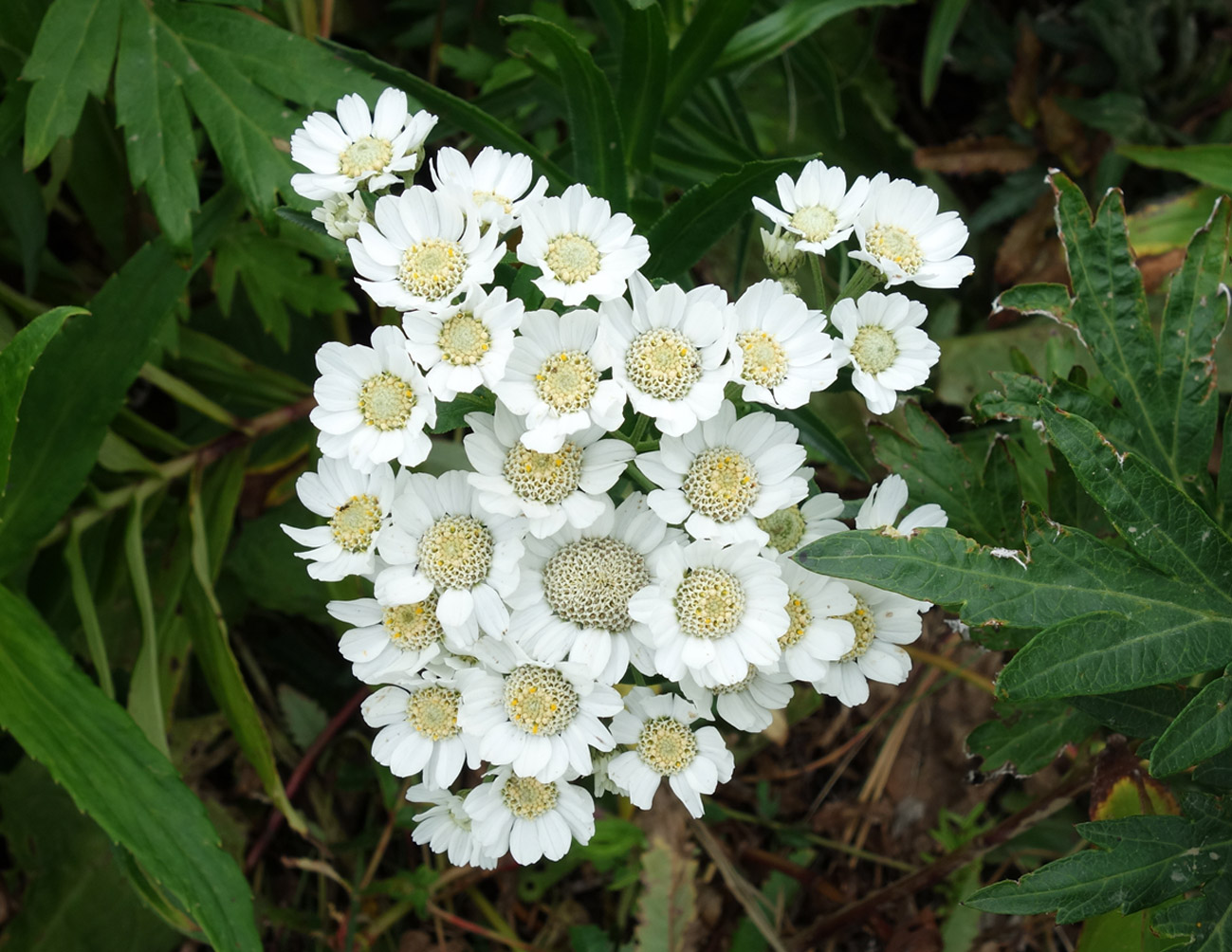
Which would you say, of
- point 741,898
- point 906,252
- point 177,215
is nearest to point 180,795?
point 177,215

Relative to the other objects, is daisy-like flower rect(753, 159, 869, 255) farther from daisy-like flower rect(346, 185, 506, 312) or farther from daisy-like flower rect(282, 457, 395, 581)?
daisy-like flower rect(282, 457, 395, 581)

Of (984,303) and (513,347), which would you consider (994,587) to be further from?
(984,303)

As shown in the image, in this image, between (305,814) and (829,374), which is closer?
(829,374)

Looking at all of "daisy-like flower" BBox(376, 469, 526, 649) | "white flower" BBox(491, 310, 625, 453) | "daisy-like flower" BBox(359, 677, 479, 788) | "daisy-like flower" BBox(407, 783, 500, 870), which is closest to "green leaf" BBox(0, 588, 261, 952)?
"daisy-like flower" BBox(407, 783, 500, 870)

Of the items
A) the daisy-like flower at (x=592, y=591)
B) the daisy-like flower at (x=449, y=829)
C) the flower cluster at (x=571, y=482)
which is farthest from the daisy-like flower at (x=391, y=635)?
the daisy-like flower at (x=449, y=829)

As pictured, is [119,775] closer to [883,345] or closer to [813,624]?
[813,624]

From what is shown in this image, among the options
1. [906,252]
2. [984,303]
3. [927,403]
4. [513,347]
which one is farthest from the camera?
[984,303]
